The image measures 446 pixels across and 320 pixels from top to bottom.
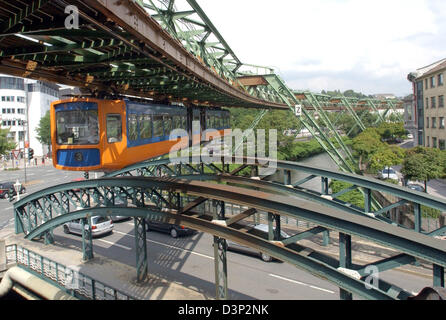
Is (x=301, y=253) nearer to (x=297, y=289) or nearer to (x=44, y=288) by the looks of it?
(x=297, y=289)

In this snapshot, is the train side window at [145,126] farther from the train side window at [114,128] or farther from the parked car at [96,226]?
the parked car at [96,226]

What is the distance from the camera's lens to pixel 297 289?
12.6m

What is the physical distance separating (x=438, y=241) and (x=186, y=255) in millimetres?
12995

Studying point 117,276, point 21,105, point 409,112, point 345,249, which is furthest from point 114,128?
point 21,105

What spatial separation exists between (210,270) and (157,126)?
7.01 metres

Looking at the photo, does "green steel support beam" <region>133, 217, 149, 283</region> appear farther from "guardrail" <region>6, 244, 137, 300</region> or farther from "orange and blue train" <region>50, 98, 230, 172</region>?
"orange and blue train" <region>50, 98, 230, 172</region>

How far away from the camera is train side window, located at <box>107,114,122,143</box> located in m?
9.57

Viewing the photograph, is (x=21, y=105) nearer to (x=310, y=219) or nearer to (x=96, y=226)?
(x=96, y=226)

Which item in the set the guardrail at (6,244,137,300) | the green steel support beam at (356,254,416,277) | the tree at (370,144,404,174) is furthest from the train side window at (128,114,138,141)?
the tree at (370,144,404,174)

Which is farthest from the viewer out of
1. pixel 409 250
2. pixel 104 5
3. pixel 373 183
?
pixel 373 183

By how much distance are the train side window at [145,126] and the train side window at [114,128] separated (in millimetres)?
1381

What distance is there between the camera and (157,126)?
13133 millimetres

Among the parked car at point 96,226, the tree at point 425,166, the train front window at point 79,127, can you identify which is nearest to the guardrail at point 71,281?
the parked car at point 96,226

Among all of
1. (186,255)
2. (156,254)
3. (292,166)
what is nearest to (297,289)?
(292,166)
